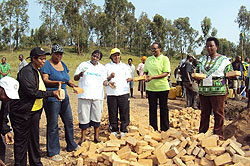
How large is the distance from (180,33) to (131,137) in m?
50.1

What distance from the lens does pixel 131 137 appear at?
11.2 ft

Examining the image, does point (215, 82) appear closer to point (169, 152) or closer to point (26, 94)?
point (169, 152)

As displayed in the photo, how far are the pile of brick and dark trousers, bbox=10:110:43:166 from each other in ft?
2.22

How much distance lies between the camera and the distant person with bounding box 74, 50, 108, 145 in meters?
4.07

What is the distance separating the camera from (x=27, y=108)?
285 centimetres

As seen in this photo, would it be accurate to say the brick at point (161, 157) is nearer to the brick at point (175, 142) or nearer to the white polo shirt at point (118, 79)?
the brick at point (175, 142)

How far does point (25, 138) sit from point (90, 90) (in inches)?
59.2

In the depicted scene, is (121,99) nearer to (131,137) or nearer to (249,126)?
(131,137)

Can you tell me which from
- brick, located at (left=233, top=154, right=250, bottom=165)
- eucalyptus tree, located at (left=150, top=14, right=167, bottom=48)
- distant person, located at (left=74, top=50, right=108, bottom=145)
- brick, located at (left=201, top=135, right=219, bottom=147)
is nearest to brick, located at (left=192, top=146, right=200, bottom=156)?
brick, located at (left=201, top=135, right=219, bottom=147)

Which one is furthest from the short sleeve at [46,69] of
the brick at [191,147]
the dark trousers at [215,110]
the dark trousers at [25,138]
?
the dark trousers at [215,110]

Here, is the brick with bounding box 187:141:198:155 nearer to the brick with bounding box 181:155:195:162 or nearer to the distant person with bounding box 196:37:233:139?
the brick with bounding box 181:155:195:162

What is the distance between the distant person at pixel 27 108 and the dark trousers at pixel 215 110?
2.40 meters

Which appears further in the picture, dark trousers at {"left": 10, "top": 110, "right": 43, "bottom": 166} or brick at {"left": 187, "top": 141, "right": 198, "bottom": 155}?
brick at {"left": 187, "top": 141, "right": 198, "bottom": 155}

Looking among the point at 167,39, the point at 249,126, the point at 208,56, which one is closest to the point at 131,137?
the point at 208,56
